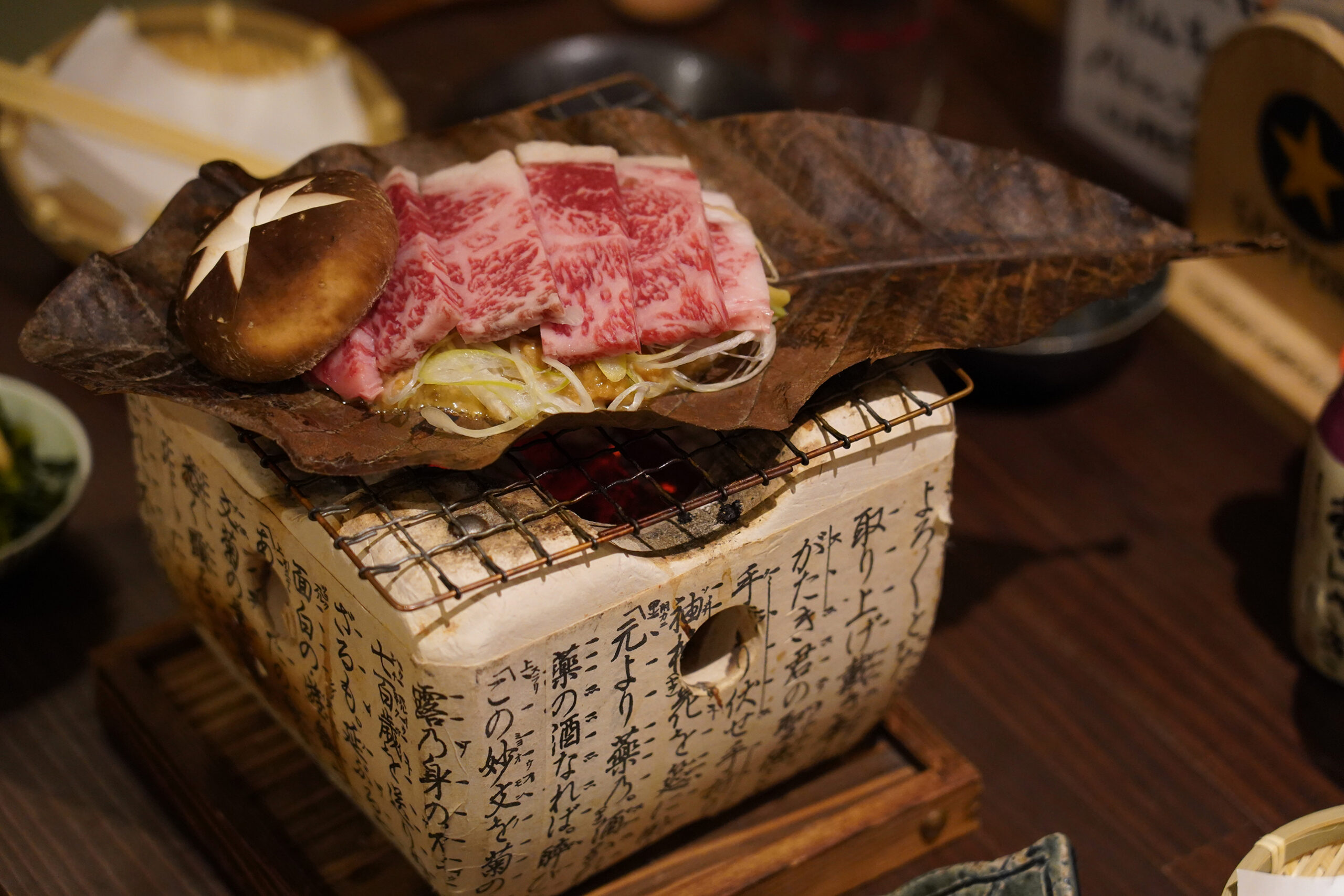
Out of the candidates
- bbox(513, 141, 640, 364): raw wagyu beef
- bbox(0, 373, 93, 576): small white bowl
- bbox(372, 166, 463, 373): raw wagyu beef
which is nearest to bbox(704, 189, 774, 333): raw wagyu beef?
bbox(513, 141, 640, 364): raw wagyu beef

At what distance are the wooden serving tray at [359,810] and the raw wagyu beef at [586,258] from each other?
849mm

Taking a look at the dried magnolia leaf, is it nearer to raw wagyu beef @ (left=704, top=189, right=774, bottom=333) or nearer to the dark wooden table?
raw wagyu beef @ (left=704, top=189, right=774, bottom=333)

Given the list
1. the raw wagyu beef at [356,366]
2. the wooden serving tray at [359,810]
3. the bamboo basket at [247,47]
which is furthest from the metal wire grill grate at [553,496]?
the bamboo basket at [247,47]

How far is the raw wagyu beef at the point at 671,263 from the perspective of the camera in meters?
1.68

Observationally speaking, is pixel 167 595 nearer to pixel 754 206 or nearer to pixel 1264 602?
pixel 754 206

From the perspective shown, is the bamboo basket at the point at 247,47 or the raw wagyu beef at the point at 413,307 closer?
the raw wagyu beef at the point at 413,307

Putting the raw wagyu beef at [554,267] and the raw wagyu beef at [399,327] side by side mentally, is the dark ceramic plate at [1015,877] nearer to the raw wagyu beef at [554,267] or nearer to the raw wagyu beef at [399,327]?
the raw wagyu beef at [554,267]

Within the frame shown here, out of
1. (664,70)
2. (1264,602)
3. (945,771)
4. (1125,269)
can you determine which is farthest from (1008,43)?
(945,771)

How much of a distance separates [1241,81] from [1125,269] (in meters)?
1.07

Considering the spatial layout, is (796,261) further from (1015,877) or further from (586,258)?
(1015,877)

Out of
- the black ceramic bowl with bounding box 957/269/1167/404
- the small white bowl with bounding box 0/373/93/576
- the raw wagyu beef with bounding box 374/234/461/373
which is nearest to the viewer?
the raw wagyu beef with bounding box 374/234/461/373

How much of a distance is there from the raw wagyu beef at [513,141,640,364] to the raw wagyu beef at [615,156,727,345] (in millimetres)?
28

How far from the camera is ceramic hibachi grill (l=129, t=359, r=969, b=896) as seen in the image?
150 centimetres

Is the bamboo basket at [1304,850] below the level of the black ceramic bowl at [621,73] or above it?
below
